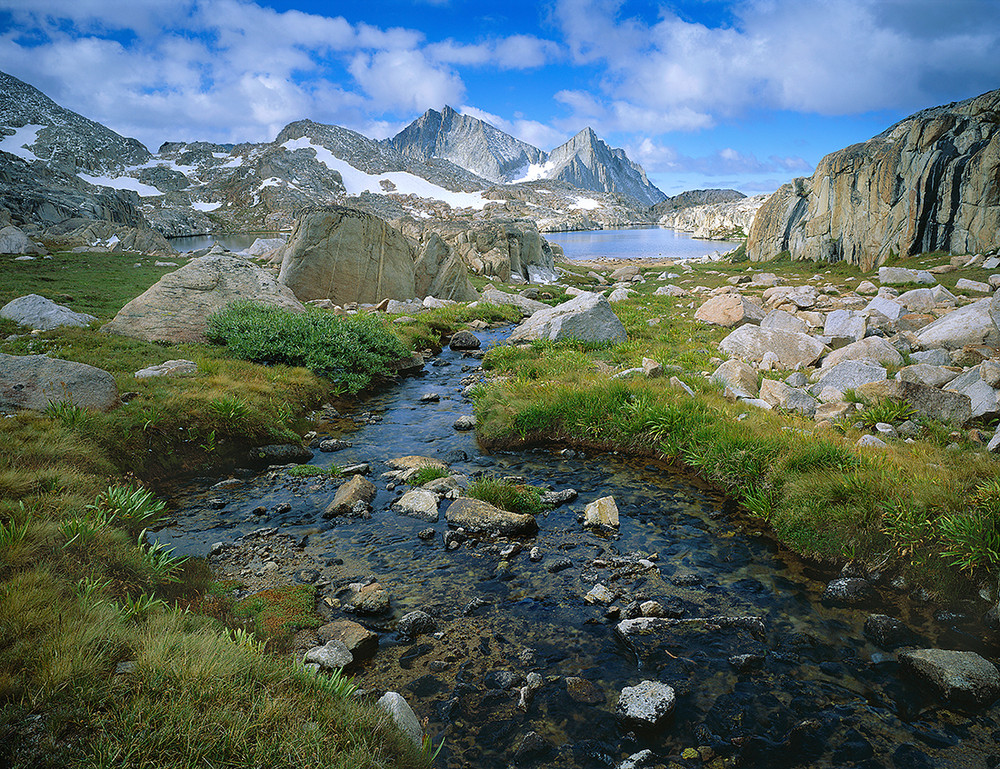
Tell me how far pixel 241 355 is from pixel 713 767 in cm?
1719

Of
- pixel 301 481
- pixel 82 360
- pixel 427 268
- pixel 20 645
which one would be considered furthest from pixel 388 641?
pixel 427 268

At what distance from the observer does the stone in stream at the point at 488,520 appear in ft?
28.9

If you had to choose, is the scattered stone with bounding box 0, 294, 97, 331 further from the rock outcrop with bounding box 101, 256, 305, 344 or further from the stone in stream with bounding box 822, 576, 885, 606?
the stone in stream with bounding box 822, 576, 885, 606

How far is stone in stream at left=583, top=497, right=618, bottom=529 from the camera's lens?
9.06 metres

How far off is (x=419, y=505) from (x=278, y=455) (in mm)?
4482

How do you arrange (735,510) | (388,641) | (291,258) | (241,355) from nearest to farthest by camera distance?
(388,641) < (735,510) < (241,355) < (291,258)

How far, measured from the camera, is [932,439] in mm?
9938

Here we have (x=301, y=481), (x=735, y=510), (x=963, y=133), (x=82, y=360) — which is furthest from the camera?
(x=963, y=133)

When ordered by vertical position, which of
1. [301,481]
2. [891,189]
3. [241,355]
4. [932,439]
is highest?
[891,189]

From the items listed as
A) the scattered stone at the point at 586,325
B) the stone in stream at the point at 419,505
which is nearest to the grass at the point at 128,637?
the stone in stream at the point at 419,505

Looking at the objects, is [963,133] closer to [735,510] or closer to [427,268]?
[427,268]

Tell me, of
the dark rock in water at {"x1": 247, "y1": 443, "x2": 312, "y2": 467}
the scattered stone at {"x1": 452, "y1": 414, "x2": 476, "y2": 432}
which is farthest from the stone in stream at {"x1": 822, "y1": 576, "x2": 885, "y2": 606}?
the dark rock in water at {"x1": 247, "y1": 443, "x2": 312, "y2": 467}

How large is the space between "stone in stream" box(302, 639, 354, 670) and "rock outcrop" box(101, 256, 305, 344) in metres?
16.3

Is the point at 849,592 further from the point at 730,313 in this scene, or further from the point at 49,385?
the point at 730,313
